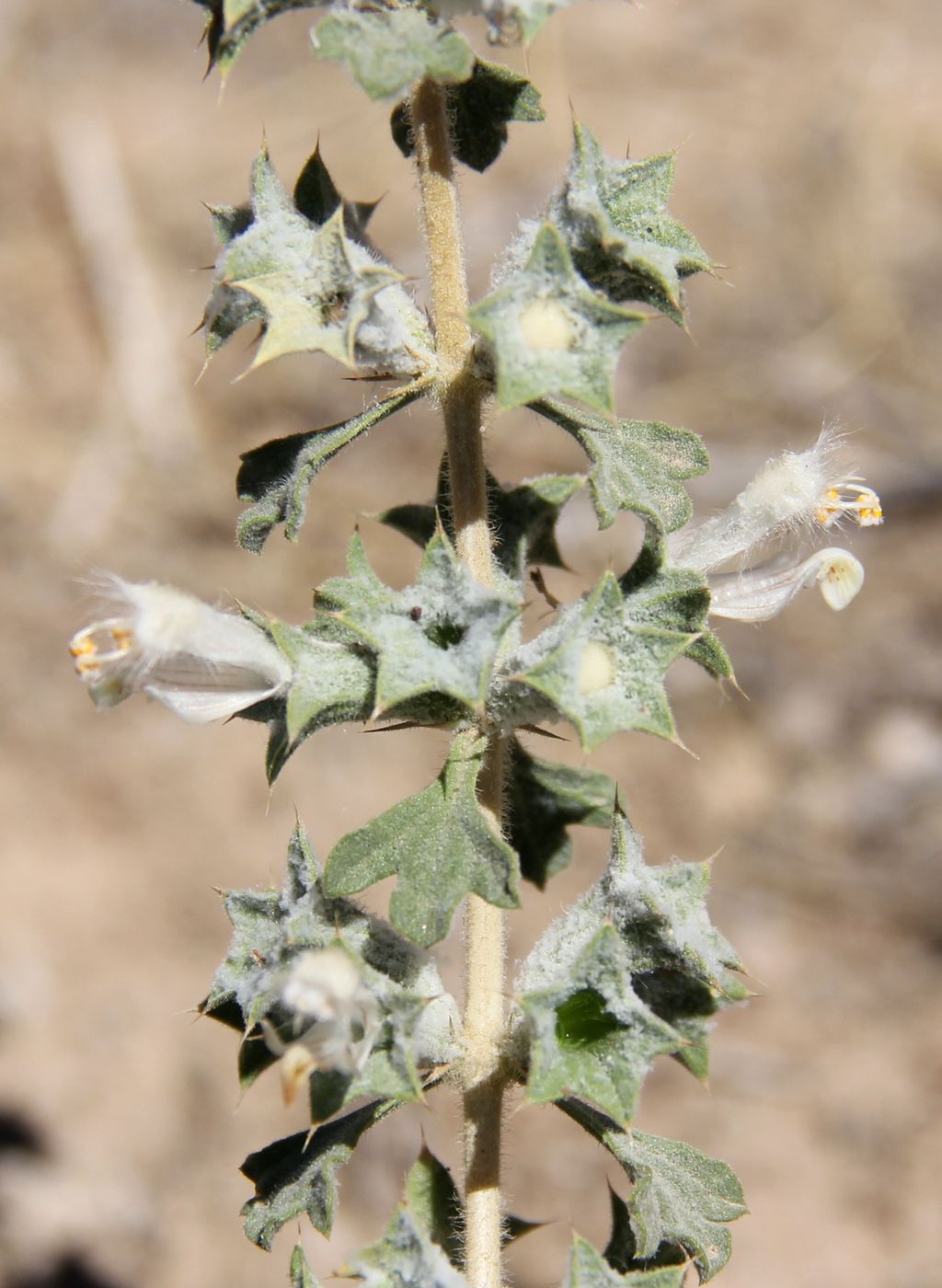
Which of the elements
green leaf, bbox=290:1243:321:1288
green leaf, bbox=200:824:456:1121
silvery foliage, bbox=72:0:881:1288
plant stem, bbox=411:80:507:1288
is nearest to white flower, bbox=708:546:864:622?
silvery foliage, bbox=72:0:881:1288

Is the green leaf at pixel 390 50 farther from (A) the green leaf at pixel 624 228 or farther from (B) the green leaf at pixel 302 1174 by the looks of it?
(B) the green leaf at pixel 302 1174

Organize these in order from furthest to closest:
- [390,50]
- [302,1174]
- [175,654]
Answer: [302,1174]
[175,654]
[390,50]

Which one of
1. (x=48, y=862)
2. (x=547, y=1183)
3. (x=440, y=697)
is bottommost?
(x=440, y=697)

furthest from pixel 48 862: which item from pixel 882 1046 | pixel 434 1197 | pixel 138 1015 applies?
pixel 434 1197

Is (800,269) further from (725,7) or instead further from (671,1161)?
(671,1161)

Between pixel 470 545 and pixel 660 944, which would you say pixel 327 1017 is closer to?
pixel 660 944

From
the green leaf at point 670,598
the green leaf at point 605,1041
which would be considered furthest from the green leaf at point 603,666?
the green leaf at point 605,1041

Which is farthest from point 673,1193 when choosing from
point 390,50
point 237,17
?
point 237,17
